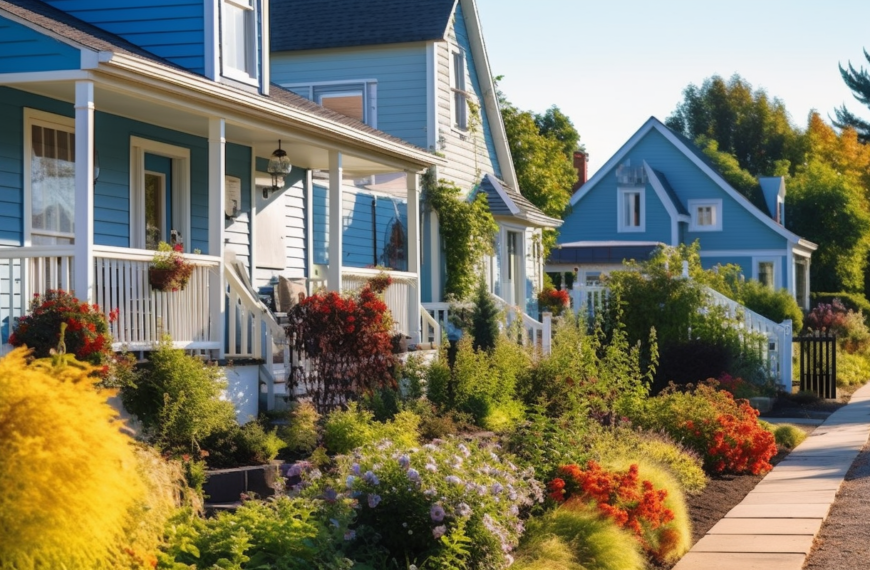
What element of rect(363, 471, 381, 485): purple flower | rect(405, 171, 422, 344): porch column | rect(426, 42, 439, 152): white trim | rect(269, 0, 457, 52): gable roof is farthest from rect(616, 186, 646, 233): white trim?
rect(363, 471, 381, 485): purple flower

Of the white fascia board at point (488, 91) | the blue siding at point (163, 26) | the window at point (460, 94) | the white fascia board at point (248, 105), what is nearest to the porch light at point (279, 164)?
the white fascia board at point (248, 105)

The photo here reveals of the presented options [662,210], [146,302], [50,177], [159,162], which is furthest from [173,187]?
[662,210]

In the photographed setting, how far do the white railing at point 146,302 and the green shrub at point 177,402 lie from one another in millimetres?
852

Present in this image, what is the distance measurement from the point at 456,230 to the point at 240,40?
297 inches

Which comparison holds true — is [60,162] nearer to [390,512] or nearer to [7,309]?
[7,309]

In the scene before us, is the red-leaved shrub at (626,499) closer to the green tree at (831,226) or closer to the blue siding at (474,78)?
the blue siding at (474,78)

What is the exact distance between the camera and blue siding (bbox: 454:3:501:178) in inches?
896

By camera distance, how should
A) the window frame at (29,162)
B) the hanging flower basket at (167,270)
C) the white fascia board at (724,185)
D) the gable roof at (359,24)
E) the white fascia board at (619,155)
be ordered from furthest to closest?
the white fascia board at (619,155) → the white fascia board at (724,185) → the gable roof at (359,24) → the window frame at (29,162) → the hanging flower basket at (167,270)

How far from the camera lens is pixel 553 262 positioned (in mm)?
37406

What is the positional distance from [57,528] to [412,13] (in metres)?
18.2

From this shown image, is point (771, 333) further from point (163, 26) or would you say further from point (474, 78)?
point (163, 26)

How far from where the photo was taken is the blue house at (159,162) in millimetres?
10680

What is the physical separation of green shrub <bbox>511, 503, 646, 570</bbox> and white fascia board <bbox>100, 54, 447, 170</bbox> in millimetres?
5414

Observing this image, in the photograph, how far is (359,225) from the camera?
1975cm
